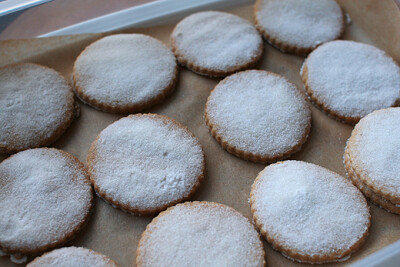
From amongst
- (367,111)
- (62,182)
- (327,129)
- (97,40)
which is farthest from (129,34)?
(367,111)

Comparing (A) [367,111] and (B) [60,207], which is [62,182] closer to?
(B) [60,207]

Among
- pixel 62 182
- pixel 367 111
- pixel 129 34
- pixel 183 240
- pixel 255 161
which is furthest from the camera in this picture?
pixel 129 34

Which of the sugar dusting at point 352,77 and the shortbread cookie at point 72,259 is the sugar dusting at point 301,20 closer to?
the sugar dusting at point 352,77

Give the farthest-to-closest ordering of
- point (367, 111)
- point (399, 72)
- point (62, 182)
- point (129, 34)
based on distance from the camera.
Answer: point (129, 34), point (399, 72), point (367, 111), point (62, 182)

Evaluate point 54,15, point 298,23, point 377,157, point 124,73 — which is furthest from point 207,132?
point 54,15

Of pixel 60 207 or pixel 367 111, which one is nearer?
pixel 60 207

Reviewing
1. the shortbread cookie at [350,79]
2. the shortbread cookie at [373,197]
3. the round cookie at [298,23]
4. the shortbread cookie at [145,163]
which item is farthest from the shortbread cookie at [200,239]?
the round cookie at [298,23]

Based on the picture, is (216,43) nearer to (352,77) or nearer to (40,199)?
(352,77)

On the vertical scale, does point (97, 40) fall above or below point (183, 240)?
above

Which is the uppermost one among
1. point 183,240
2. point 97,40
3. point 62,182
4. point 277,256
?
point 97,40
